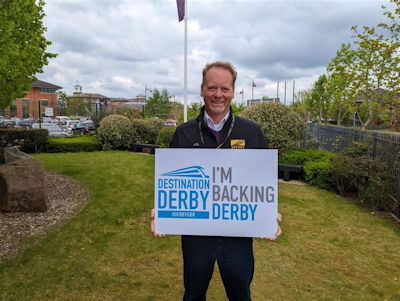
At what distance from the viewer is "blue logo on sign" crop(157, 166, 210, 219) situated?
207cm

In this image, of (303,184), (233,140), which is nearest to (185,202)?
(233,140)

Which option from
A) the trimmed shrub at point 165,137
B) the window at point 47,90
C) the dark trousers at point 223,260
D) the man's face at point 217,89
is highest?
the window at point 47,90

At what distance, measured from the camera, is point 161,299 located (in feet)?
11.1

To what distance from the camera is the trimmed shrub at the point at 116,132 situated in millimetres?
15164

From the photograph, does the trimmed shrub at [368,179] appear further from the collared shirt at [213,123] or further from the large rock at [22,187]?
the large rock at [22,187]

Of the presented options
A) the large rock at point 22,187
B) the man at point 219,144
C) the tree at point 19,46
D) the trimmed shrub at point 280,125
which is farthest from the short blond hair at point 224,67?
the trimmed shrub at point 280,125

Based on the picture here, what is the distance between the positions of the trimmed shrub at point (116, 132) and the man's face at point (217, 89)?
13614 millimetres

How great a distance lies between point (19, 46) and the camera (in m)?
6.72

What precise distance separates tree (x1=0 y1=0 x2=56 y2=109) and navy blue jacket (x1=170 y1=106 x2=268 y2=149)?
5422mm

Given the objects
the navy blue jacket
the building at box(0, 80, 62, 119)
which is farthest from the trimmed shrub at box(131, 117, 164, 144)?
the building at box(0, 80, 62, 119)

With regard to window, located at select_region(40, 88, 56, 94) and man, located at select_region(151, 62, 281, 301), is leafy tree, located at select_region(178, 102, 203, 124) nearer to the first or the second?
man, located at select_region(151, 62, 281, 301)

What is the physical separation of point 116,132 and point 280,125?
8848mm

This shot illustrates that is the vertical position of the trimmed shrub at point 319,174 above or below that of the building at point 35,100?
below

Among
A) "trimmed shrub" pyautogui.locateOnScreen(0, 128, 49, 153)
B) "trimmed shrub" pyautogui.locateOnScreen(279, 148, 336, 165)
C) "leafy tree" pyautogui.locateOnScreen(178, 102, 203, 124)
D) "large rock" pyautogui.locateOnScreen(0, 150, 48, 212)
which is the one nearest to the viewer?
"large rock" pyautogui.locateOnScreen(0, 150, 48, 212)
